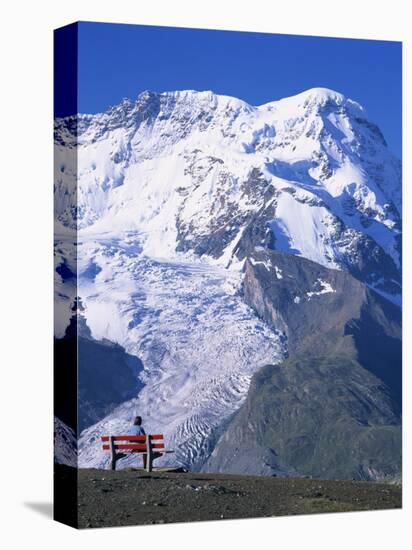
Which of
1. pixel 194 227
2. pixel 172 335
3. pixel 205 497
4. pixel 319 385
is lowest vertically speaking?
pixel 205 497

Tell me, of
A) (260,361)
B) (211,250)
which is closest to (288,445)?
(260,361)

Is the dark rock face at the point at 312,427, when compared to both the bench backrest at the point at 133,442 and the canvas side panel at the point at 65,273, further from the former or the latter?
the canvas side panel at the point at 65,273

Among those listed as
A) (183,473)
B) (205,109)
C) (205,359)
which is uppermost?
(205,109)

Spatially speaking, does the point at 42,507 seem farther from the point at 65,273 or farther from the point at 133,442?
the point at 65,273

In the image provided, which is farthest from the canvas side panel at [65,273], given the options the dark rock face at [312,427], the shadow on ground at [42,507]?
the dark rock face at [312,427]

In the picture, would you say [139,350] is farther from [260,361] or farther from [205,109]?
[205,109]

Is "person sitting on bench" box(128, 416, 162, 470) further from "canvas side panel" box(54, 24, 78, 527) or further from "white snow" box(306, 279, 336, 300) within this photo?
"white snow" box(306, 279, 336, 300)

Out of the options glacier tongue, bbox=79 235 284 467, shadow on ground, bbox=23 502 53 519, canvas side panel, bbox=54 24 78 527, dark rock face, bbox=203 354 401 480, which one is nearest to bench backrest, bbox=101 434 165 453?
glacier tongue, bbox=79 235 284 467

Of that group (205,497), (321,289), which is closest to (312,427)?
(321,289)
